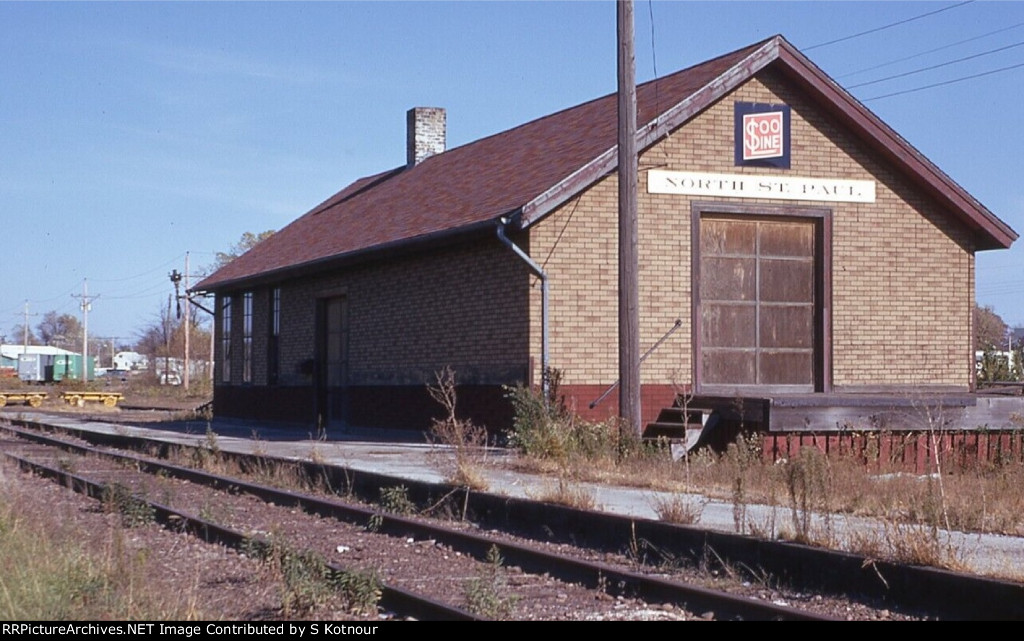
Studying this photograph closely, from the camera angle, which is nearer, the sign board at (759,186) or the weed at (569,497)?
the weed at (569,497)

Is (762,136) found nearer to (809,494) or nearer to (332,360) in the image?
Result: (332,360)

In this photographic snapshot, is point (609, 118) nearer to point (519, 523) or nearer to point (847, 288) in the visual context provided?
point (847, 288)

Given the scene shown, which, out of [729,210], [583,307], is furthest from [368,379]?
[729,210]

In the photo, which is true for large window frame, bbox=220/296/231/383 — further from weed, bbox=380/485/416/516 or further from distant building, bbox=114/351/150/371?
distant building, bbox=114/351/150/371

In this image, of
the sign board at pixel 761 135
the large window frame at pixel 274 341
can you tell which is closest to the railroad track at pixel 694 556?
the sign board at pixel 761 135

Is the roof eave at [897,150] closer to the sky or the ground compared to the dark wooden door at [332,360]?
closer to the sky

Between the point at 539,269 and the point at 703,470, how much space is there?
195 inches

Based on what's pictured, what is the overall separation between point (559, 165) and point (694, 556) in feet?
36.9

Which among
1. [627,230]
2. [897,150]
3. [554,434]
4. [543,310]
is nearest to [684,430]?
[554,434]

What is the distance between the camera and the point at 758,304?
20578 millimetres

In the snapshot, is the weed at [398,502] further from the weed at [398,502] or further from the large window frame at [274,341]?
the large window frame at [274,341]

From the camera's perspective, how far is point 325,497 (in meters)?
14.7

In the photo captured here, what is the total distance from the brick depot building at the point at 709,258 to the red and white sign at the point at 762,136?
3cm

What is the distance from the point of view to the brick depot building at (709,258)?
19.1m
